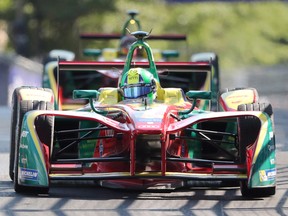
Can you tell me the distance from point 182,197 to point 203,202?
13.8 inches

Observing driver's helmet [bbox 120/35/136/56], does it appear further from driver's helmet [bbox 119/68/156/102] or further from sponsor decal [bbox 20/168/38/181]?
sponsor decal [bbox 20/168/38/181]

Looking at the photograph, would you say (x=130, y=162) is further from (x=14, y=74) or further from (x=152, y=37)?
(x=14, y=74)

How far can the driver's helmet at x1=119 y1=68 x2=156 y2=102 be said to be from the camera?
1165 cm

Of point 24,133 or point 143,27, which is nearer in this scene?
point 24,133

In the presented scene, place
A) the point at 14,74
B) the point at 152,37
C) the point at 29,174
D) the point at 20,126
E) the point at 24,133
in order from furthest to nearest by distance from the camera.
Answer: the point at 14,74 → the point at 152,37 → the point at 20,126 → the point at 24,133 → the point at 29,174

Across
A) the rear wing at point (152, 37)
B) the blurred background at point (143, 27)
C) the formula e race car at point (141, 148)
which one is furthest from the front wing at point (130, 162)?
the blurred background at point (143, 27)

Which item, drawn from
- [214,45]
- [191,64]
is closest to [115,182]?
[191,64]

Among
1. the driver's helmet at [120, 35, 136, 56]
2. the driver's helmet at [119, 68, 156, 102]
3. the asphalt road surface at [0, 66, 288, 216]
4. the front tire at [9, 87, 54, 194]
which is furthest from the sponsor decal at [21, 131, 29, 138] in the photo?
the driver's helmet at [120, 35, 136, 56]

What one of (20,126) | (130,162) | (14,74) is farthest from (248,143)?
(14,74)

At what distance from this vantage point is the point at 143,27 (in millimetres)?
44250

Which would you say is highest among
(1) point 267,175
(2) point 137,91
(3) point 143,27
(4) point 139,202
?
(3) point 143,27

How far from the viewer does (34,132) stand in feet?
33.7

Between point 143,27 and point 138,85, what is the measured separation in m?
32.7

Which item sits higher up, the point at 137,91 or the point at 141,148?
the point at 137,91
